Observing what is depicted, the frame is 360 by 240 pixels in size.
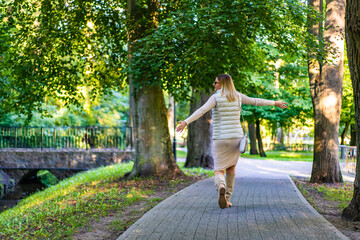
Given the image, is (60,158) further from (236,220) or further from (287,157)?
(287,157)

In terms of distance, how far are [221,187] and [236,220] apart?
0.62 metres

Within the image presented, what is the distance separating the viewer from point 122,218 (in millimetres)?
6867

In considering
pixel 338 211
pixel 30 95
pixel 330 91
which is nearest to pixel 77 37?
pixel 30 95

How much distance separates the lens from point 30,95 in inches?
536

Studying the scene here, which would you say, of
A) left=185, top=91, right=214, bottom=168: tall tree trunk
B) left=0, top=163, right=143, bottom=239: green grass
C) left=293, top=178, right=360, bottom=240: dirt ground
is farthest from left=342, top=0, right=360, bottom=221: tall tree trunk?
left=185, top=91, right=214, bottom=168: tall tree trunk

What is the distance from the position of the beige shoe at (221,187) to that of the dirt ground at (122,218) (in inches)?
54.3

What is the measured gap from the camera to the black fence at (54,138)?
22.4m

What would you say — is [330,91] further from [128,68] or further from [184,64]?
[128,68]

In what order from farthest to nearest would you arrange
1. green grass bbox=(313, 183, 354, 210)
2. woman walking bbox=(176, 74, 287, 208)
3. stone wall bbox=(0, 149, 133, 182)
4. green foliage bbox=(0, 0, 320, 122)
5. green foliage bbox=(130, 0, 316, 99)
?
stone wall bbox=(0, 149, 133, 182) → green foliage bbox=(0, 0, 320, 122) → green foliage bbox=(130, 0, 316, 99) → green grass bbox=(313, 183, 354, 210) → woman walking bbox=(176, 74, 287, 208)

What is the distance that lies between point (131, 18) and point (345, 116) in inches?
965

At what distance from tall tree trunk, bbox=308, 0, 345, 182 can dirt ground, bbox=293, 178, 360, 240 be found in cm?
130

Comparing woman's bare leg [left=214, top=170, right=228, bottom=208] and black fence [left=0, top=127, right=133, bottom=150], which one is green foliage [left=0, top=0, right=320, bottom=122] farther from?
black fence [left=0, top=127, right=133, bottom=150]

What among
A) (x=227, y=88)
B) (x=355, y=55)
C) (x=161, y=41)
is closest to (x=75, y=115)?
(x=161, y=41)

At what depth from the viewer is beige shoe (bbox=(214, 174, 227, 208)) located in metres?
6.45
